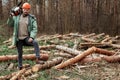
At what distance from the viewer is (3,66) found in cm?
975

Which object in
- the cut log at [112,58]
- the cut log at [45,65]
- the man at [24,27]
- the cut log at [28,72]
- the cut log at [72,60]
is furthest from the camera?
the cut log at [112,58]

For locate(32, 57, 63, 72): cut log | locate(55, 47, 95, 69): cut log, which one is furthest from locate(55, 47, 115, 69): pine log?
locate(32, 57, 63, 72): cut log

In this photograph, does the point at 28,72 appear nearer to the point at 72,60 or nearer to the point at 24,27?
the point at 24,27

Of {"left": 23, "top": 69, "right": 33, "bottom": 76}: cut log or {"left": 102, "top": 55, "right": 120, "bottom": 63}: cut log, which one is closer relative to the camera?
{"left": 23, "top": 69, "right": 33, "bottom": 76}: cut log

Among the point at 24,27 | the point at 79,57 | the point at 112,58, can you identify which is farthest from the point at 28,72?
the point at 112,58

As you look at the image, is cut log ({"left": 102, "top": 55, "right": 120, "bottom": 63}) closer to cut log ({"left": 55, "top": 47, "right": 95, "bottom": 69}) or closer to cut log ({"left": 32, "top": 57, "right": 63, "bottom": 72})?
cut log ({"left": 55, "top": 47, "right": 95, "bottom": 69})

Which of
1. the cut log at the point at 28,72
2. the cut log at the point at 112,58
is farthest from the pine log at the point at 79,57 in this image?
the cut log at the point at 28,72

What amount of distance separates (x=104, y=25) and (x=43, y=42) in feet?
18.4

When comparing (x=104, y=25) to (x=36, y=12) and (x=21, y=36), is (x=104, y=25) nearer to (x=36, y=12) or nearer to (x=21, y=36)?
(x=36, y=12)

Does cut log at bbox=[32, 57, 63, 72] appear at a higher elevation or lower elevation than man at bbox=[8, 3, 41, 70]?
lower

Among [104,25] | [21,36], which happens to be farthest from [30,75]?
[104,25]

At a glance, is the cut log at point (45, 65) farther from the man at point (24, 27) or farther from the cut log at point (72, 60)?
the man at point (24, 27)

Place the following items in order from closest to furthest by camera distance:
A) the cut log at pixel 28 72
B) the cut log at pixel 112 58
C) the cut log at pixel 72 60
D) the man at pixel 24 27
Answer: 1. the cut log at pixel 28 72
2. the man at pixel 24 27
3. the cut log at pixel 72 60
4. the cut log at pixel 112 58

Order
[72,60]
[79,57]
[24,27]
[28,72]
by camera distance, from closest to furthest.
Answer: [28,72], [24,27], [72,60], [79,57]
